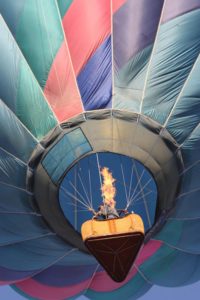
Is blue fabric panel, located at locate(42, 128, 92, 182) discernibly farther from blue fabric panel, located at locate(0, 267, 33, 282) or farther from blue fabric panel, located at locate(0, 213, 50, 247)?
blue fabric panel, located at locate(0, 267, 33, 282)

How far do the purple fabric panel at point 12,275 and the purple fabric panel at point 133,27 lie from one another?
2.91m

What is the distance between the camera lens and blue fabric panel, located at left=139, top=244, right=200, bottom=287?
10.5 metres

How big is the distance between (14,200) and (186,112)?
2.16 metres

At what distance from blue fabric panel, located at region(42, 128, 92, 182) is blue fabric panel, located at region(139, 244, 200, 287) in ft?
6.48

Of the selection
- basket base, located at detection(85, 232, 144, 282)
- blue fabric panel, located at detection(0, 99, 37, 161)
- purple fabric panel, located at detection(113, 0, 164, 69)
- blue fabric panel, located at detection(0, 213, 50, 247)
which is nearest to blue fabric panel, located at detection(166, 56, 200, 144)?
purple fabric panel, located at detection(113, 0, 164, 69)

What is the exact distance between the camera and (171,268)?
1057 cm

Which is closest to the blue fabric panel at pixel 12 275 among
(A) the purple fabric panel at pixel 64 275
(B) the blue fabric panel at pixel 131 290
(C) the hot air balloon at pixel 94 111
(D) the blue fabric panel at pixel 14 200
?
(A) the purple fabric panel at pixel 64 275

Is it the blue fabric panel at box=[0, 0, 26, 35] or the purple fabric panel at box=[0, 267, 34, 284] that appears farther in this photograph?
the purple fabric panel at box=[0, 267, 34, 284]

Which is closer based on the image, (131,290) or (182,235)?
(182,235)

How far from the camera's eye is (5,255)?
10078 mm

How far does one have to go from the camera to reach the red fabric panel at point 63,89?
9.20 meters

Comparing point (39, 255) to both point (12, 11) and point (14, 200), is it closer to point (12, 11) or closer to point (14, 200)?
point (14, 200)

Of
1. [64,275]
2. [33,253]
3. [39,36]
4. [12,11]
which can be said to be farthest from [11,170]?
[64,275]

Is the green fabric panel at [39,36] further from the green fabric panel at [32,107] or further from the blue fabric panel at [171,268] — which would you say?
the blue fabric panel at [171,268]
